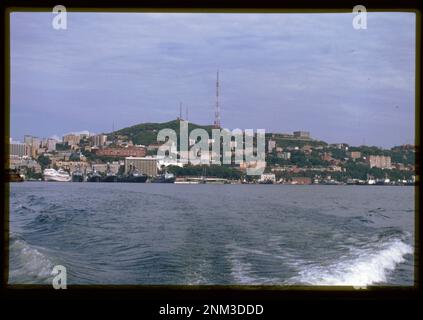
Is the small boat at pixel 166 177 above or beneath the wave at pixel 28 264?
above

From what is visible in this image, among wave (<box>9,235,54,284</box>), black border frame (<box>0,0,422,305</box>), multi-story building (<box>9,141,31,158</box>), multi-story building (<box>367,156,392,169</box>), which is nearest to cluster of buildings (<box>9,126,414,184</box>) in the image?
multi-story building (<box>367,156,392,169</box>)

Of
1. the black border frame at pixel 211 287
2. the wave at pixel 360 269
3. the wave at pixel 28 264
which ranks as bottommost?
the wave at pixel 360 269

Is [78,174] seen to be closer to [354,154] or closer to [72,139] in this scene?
[72,139]

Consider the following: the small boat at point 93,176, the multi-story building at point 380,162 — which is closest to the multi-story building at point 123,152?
the small boat at point 93,176

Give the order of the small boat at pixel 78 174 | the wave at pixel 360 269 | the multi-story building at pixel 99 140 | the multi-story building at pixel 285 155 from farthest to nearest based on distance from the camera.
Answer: the small boat at pixel 78 174 → the multi-story building at pixel 99 140 → the multi-story building at pixel 285 155 → the wave at pixel 360 269

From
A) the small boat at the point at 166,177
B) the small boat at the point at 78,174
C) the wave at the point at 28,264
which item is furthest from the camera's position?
the small boat at the point at 166,177

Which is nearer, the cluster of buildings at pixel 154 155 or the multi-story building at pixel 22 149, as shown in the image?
the multi-story building at pixel 22 149

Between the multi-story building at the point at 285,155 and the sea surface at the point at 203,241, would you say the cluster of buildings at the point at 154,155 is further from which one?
the sea surface at the point at 203,241

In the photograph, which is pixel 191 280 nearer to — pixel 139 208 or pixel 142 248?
pixel 142 248
